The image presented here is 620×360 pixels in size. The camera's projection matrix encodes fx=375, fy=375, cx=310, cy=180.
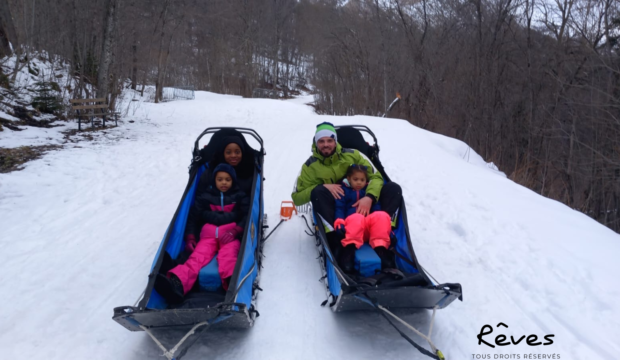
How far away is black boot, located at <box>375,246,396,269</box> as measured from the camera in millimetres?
3012

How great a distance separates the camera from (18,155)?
6227 millimetres

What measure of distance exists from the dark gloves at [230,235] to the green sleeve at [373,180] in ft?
4.20

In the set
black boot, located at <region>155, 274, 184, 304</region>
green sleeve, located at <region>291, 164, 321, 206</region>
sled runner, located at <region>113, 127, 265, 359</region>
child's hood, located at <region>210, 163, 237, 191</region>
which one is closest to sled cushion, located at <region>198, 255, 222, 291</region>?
sled runner, located at <region>113, 127, 265, 359</region>

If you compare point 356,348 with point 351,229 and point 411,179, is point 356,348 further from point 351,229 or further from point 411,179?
point 411,179

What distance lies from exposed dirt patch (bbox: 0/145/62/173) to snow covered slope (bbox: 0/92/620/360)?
0.96ft

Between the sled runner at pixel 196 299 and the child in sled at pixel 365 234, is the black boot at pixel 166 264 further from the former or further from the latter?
the child in sled at pixel 365 234

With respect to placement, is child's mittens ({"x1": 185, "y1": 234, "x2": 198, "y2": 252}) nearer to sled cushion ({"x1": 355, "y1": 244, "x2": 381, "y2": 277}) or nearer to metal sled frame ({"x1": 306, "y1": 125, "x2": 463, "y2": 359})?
metal sled frame ({"x1": 306, "y1": 125, "x2": 463, "y2": 359})

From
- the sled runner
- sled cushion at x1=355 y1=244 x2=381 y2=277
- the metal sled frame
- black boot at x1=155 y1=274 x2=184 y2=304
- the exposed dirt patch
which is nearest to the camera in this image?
the sled runner

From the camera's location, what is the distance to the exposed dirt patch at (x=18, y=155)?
5.68m

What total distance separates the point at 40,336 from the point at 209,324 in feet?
4.31

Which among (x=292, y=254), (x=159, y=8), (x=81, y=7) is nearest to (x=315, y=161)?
(x=292, y=254)

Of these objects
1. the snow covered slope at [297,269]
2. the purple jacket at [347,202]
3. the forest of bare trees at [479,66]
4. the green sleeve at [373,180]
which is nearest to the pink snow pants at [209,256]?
A: the snow covered slope at [297,269]

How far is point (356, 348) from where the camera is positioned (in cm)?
256

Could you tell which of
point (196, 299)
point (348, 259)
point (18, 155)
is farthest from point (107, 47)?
point (348, 259)
